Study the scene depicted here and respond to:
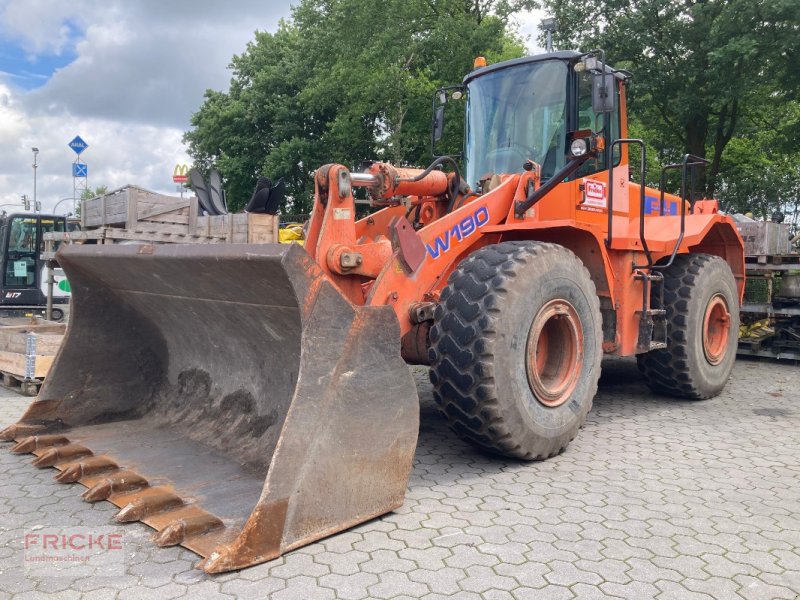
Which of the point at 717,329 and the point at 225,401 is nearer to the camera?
the point at 225,401

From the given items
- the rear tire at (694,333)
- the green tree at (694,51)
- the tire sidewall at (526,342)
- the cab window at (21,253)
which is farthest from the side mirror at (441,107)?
the cab window at (21,253)

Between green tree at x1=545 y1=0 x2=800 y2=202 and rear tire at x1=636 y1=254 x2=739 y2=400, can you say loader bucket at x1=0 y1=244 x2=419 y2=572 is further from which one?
green tree at x1=545 y1=0 x2=800 y2=202

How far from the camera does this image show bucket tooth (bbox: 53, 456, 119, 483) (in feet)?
13.4

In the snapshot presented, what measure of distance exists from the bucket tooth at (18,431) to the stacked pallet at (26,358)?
203 centimetres

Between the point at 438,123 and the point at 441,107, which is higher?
the point at 441,107

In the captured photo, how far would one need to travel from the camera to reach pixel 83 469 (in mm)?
4094

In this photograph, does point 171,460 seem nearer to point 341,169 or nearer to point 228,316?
point 228,316

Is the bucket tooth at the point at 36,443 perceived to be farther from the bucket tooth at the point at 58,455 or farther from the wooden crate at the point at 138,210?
the wooden crate at the point at 138,210

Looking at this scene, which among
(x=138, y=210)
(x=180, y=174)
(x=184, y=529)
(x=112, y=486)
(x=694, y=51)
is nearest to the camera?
(x=184, y=529)

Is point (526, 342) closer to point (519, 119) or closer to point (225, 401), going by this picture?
point (225, 401)

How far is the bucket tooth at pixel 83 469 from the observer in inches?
161

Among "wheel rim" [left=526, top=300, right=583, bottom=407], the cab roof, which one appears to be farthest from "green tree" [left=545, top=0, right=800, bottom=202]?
"wheel rim" [left=526, top=300, right=583, bottom=407]

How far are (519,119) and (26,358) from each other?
524cm

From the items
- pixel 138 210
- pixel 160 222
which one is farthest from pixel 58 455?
pixel 160 222
